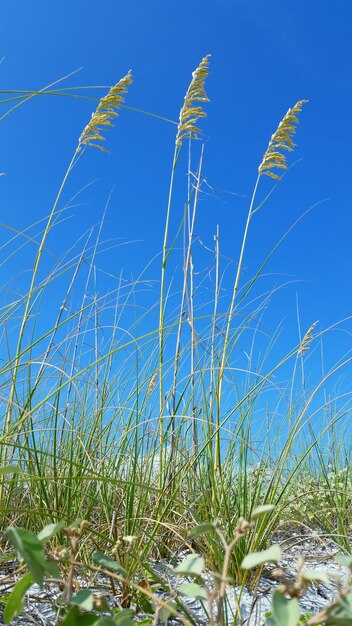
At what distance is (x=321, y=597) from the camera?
1.88 m

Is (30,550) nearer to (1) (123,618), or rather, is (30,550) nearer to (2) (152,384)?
(1) (123,618)

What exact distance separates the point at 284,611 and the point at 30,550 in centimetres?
34

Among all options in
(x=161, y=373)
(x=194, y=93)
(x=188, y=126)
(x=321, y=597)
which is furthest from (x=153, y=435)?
(x=194, y=93)

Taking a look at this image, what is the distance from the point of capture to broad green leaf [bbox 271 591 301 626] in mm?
658

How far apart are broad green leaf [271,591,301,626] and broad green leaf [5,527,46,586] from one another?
1.00 ft

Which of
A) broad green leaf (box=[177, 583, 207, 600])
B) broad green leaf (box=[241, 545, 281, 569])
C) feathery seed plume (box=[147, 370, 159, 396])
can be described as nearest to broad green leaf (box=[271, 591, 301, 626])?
broad green leaf (box=[241, 545, 281, 569])

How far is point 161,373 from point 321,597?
3.21ft

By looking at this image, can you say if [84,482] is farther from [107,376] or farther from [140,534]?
[107,376]

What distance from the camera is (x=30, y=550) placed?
750 millimetres

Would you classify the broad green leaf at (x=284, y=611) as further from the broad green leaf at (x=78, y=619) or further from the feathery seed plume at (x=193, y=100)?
the feathery seed plume at (x=193, y=100)

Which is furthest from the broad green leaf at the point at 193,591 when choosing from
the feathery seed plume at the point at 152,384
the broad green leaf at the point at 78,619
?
the feathery seed plume at the point at 152,384

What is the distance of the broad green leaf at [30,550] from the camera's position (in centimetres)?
73

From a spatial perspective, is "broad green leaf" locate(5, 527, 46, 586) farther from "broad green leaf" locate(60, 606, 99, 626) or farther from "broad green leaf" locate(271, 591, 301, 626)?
"broad green leaf" locate(271, 591, 301, 626)

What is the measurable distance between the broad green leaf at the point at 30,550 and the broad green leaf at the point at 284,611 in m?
0.30
